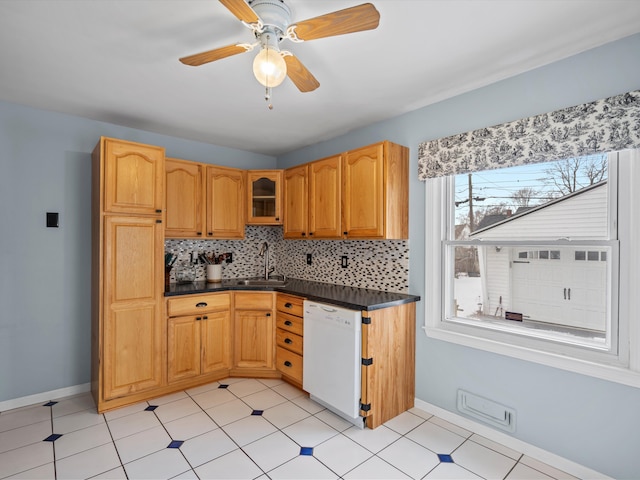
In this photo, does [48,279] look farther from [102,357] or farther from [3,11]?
[3,11]

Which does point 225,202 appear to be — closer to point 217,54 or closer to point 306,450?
point 217,54

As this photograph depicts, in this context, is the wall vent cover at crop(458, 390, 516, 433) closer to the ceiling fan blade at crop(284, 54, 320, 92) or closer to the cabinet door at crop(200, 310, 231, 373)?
the cabinet door at crop(200, 310, 231, 373)

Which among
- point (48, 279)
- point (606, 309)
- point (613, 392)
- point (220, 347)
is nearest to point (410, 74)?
point (606, 309)

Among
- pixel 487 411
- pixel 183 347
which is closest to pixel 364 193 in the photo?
pixel 487 411

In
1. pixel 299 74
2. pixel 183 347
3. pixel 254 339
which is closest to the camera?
pixel 299 74

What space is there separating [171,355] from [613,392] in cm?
316

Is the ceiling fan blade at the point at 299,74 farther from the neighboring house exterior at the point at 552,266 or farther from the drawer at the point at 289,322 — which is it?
the drawer at the point at 289,322

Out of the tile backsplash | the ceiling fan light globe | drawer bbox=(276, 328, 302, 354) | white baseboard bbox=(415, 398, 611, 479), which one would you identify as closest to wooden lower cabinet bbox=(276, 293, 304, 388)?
drawer bbox=(276, 328, 302, 354)

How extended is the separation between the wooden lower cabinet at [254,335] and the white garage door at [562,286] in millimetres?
2147

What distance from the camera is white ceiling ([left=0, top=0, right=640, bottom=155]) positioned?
1.62 metres

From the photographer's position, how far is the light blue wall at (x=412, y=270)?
6.06 ft

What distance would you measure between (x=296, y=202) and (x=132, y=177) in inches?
60.2

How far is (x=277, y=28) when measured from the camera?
157 centimetres

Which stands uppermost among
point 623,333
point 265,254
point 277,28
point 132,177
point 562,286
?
point 277,28
